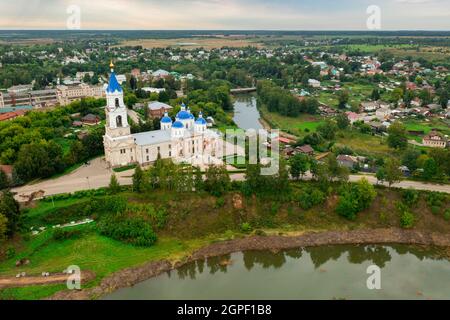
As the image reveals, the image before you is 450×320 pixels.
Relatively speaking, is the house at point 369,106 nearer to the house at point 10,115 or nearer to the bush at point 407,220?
the bush at point 407,220

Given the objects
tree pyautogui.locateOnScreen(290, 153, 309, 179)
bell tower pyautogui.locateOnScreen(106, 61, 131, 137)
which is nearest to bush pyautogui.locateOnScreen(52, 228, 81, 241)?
bell tower pyautogui.locateOnScreen(106, 61, 131, 137)

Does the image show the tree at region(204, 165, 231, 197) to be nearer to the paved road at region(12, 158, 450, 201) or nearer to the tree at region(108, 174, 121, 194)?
the paved road at region(12, 158, 450, 201)

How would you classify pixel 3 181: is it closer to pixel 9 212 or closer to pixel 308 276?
pixel 9 212

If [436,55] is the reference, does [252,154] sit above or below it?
below

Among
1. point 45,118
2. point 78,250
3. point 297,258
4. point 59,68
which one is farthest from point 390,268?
point 59,68

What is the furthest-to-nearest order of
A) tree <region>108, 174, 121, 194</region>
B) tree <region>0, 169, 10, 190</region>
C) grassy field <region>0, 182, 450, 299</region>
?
tree <region>0, 169, 10, 190</region> < tree <region>108, 174, 121, 194</region> < grassy field <region>0, 182, 450, 299</region>

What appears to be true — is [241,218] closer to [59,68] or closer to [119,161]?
[119,161]
